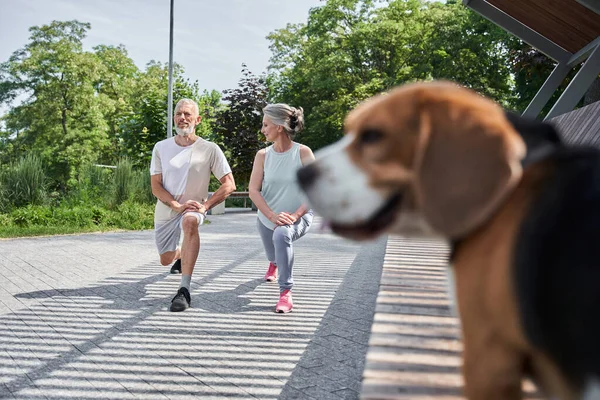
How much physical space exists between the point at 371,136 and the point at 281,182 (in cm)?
487

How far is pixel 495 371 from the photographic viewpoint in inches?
40.1

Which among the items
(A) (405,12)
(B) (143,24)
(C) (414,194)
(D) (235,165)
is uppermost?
(A) (405,12)

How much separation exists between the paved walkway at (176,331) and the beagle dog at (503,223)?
273 cm

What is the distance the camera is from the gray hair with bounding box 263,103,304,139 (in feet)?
19.4

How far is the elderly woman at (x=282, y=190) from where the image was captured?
5.82 m

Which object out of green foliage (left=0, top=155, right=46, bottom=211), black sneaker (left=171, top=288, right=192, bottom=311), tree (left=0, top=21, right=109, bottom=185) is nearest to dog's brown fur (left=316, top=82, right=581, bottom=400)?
black sneaker (left=171, top=288, right=192, bottom=311)

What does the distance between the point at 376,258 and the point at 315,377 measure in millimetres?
6525

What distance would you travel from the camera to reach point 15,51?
39188 mm

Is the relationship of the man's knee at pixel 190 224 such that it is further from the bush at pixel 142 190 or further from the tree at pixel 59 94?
the tree at pixel 59 94

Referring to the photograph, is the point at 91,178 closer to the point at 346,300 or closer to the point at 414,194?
the point at 346,300

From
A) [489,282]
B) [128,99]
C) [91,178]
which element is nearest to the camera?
[489,282]

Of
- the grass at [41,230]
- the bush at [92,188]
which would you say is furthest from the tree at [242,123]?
the grass at [41,230]

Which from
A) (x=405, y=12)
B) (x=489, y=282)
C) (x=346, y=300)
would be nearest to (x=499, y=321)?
(x=489, y=282)

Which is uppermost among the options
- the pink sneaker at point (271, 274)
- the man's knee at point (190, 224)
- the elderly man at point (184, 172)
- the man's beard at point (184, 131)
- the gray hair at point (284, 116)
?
the gray hair at point (284, 116)
